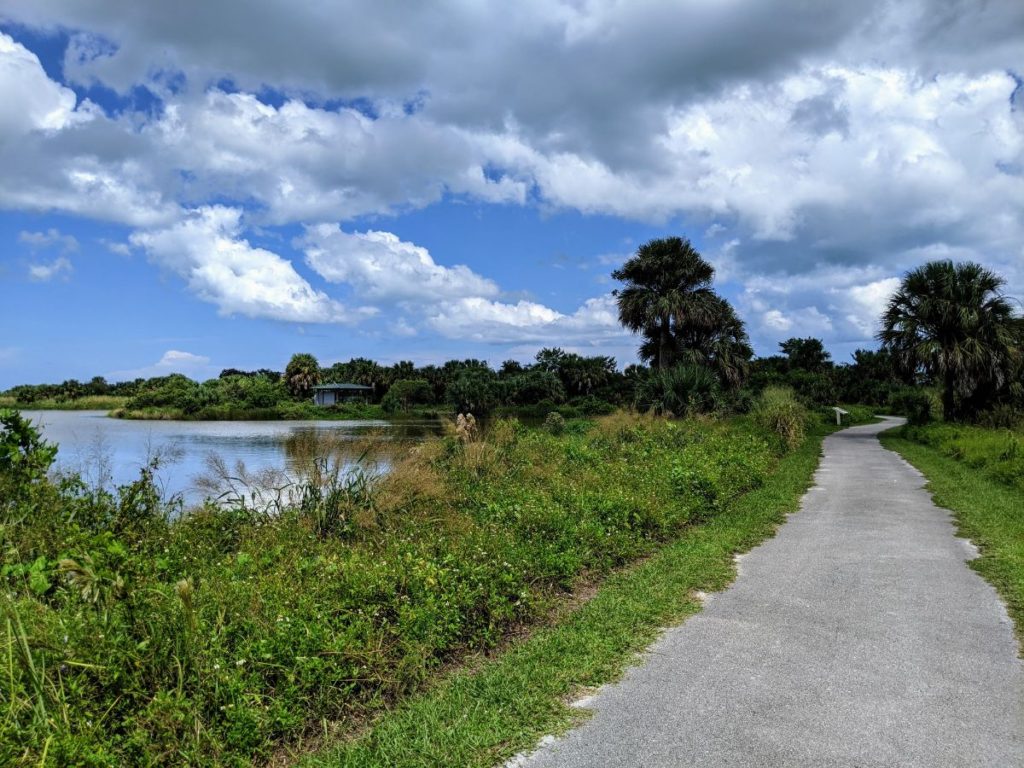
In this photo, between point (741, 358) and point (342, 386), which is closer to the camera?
point (741, 358)

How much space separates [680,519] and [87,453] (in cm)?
737

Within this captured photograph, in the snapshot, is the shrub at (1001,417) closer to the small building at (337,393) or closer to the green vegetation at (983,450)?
the green vegetation at (983,450)

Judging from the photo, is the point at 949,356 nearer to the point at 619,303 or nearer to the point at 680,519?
the point at 619,303

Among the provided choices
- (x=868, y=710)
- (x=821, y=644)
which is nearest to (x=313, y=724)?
(x=868, y=710)

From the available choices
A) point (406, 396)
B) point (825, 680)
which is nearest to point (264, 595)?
point (825, 680)

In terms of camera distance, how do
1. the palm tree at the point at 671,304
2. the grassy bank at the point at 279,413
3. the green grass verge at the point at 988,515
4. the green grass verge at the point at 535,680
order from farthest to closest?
the grassy bank at the point at 279,413 < the palm tree at the point at 671,304 < the green grass verge at the point at 988,515 < the green grass verge at the point at 535,680

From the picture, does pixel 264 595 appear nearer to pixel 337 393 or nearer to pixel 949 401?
pixel 949 401

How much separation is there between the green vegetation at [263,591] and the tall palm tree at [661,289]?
2675cm

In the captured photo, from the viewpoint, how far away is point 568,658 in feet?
14.8

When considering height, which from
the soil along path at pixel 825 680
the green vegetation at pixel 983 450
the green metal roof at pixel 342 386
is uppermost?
the green metal roof at pixel 342 386

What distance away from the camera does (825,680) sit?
166 inches

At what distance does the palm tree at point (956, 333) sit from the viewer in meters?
26.4

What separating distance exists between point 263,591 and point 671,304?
32532 mm

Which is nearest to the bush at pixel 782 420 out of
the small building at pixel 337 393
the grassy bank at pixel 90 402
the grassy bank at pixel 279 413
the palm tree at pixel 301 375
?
the grassy bank at pixel 279 413
